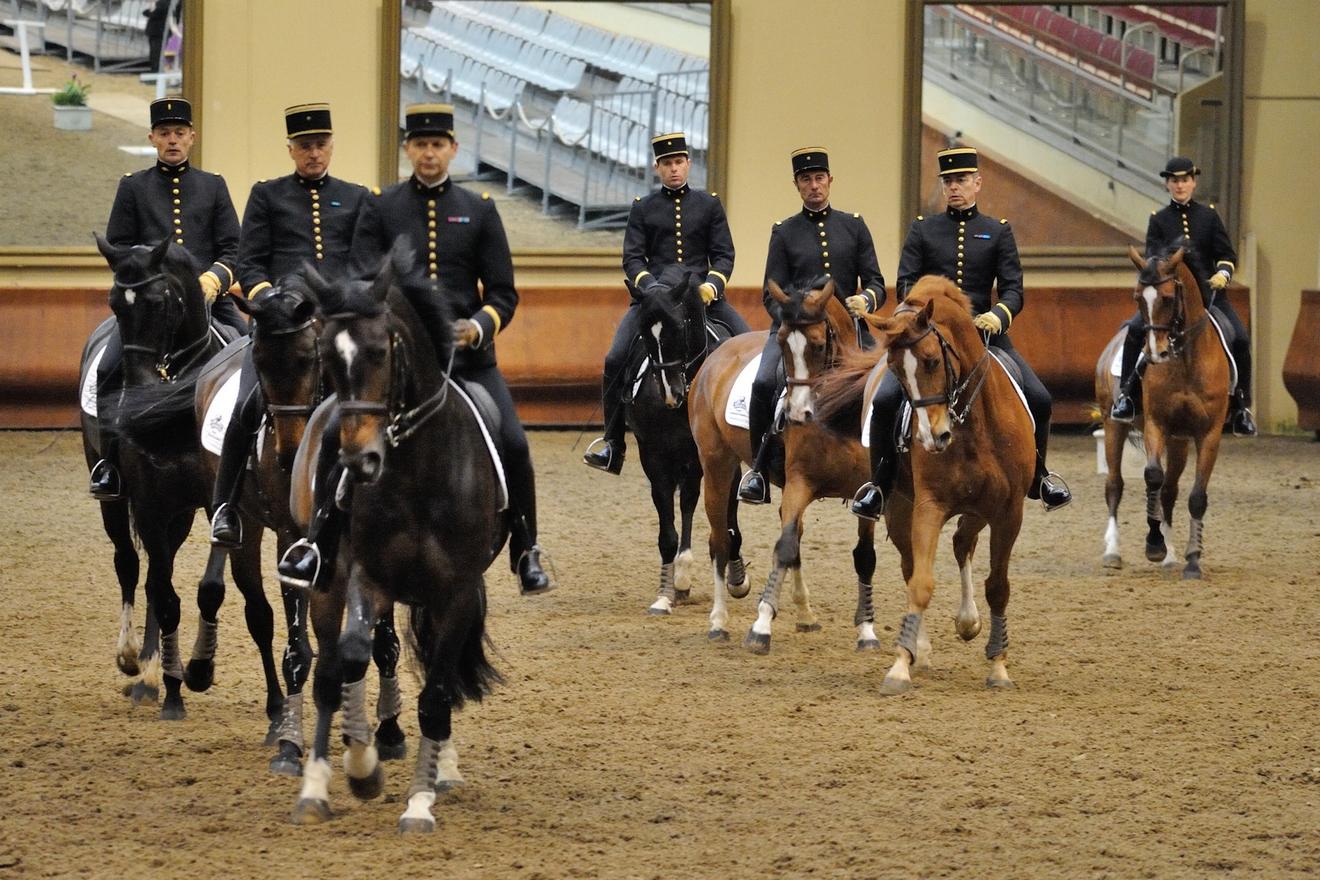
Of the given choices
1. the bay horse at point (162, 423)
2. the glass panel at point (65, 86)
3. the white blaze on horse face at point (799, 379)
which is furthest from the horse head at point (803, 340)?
the glass panel at point (65, 86)

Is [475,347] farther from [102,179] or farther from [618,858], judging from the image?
[102,179]

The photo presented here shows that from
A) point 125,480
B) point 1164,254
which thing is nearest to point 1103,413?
point 1164,254

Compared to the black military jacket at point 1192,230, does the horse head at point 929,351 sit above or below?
below

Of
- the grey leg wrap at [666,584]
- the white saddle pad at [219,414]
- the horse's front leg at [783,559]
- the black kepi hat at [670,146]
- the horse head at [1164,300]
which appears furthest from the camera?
the horse head at [1164,300]

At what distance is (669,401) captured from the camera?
1046cm

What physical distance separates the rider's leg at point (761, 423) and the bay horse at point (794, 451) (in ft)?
0.42

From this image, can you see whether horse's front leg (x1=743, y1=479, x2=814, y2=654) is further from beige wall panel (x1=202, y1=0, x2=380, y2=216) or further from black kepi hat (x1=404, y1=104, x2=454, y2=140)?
beige wall panel (x1=202, y1=0, x2=380, y2=216)

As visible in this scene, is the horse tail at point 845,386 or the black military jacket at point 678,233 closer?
the horse tail at point 845,386

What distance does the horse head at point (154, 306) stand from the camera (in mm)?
7805

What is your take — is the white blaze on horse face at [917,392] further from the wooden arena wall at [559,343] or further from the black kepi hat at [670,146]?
the wooden arena wall at [559,343]

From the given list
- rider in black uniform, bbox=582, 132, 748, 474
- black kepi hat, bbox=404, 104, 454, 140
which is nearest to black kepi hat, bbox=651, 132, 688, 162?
rider in black uniform, bbox=582, 132, 748, 474

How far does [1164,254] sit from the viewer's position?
38.5 ft

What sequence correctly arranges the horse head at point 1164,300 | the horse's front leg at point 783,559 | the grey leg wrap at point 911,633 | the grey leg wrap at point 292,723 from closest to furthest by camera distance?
the grey leg wrap at point 292,723 < the grey leg wrap at point 911,633 < the horse's front leg at point 783,559 < the horse head at point 1164,300

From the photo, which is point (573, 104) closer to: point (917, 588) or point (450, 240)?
point (917, 588)
